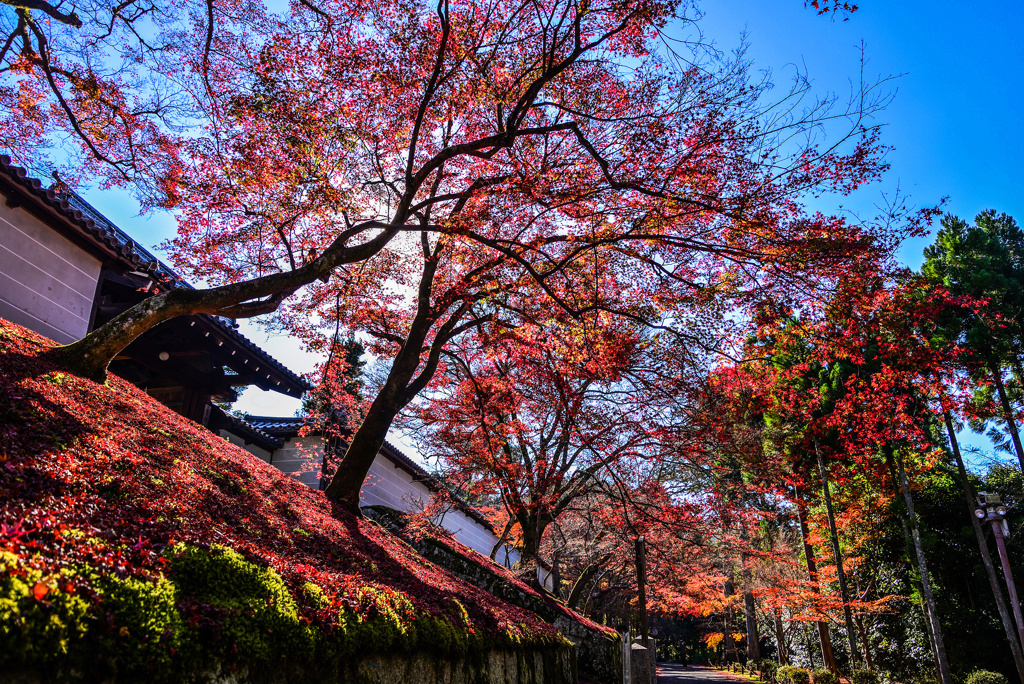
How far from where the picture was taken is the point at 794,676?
19.5m

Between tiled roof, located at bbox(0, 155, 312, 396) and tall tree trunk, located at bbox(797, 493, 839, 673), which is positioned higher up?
tiled roof, located at bbox(0, 155, 312, 396)

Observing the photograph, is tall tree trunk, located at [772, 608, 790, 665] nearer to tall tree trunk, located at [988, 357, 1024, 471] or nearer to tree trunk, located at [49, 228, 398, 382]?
tall tree trunk, located at [988, 357, 1024, 471]

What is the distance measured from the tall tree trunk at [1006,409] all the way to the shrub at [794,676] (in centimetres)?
1105

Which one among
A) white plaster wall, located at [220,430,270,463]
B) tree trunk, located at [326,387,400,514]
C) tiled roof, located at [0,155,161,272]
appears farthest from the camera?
white plaster wall, located at [220,430,270,463]

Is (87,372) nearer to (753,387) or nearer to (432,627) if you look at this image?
(432,627)

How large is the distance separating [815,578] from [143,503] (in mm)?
23757

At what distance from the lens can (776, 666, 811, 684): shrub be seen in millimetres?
19250

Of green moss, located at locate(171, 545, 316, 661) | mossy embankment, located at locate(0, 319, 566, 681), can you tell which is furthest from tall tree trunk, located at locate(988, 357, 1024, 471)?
green moss, located at locate(171, 545, 316, 661)

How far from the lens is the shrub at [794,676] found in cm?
1925

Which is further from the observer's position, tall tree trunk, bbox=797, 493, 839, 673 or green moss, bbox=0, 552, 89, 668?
tall tree trunk, bbox=797, 493, 839, 673

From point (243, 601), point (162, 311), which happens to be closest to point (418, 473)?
point (162, 311)

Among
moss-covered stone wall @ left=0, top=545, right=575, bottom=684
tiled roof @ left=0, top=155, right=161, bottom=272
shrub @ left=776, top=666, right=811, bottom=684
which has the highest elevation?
tiled roof @ left=0, top=155, right=161, bottom=272

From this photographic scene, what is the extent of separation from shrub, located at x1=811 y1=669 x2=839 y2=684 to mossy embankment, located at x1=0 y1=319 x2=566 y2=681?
1790 centimetres

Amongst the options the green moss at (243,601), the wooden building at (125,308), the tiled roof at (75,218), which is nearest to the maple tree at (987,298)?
the wooden building at (125,308)
